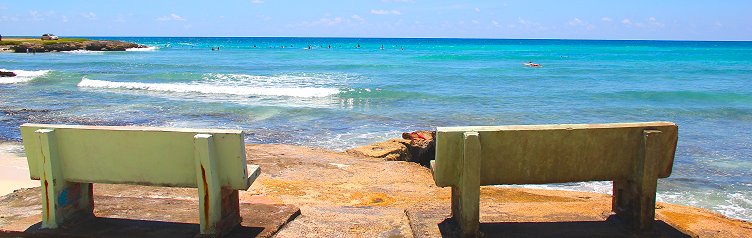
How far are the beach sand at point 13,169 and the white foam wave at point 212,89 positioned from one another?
12.8 metres

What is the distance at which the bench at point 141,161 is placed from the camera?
430 cm

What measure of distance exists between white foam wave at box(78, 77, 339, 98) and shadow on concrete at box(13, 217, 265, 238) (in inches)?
724

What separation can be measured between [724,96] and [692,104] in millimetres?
3177

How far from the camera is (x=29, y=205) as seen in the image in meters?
5.50

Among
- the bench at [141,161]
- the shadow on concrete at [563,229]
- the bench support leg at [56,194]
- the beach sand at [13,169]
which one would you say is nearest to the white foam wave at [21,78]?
the beach sand at [13,169]

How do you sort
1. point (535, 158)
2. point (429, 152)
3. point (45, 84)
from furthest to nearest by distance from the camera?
point (45, 84) → point (429, 152) → point (535, 158)

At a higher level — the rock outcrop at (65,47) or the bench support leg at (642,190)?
the rock outcrop at (65,47)

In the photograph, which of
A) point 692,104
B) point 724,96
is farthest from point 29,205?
point 724,96

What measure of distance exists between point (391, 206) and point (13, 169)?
6.12m

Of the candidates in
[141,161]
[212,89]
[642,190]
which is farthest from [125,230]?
[212,89]

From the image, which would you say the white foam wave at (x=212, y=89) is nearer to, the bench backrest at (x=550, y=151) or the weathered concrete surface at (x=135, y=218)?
the weathered concrete surface at (x=135, y=218)

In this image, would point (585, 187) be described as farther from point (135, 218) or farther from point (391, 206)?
point (135, 218)

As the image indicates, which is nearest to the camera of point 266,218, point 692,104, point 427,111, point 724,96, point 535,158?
point 535,158

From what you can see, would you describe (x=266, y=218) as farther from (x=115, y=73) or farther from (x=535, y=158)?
(x=115, y=73)
